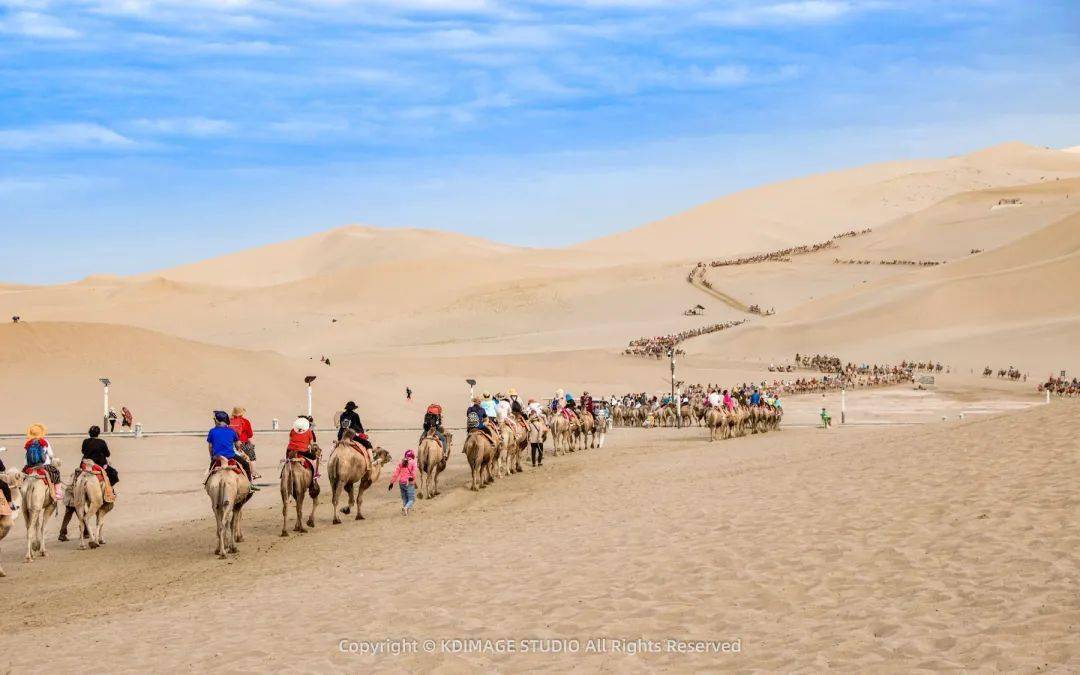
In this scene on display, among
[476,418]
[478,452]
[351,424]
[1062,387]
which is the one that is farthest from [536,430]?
[1062,387]

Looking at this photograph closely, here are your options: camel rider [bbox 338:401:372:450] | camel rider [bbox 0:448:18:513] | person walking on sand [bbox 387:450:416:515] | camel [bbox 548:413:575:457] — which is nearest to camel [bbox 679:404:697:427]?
camel [bbox 548:413:575:457]

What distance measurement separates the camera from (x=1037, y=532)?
11.8 meters

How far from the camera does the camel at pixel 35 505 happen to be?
1650 cm

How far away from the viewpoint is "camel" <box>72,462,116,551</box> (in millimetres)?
17547

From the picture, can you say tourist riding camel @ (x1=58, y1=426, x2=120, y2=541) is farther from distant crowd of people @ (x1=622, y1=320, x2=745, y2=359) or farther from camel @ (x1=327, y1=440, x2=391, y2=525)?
distant crowd of people @ (x1=622, y1=320, x2=745, y2=359)

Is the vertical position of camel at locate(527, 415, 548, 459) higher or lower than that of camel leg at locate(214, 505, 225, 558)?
higher

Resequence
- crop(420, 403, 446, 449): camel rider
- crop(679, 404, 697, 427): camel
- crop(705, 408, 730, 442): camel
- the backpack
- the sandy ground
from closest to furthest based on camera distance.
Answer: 1. the sandy ground
2. the backpack
3. crop(420, 403, 446, 449): camel rider
4. crop(705, 408, 730, 442): camel
5. crop(679, 404, 697, 427): camel

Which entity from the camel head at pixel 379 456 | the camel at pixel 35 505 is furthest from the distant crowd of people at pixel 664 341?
the camel at pixel 35 505

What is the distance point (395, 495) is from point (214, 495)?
7715 mm

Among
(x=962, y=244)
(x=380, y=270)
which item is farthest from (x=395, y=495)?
(x=380, y=270)

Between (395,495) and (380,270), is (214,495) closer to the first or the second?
(395,495)

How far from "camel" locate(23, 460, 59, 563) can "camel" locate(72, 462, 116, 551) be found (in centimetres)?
62

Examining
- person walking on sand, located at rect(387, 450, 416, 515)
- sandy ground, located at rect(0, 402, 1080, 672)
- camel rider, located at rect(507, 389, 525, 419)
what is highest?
camel rider, located at rect(507, 389, 525, 419)

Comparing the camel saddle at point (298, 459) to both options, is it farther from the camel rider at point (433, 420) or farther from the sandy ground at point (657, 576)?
the camel rider at point (433, 420)
